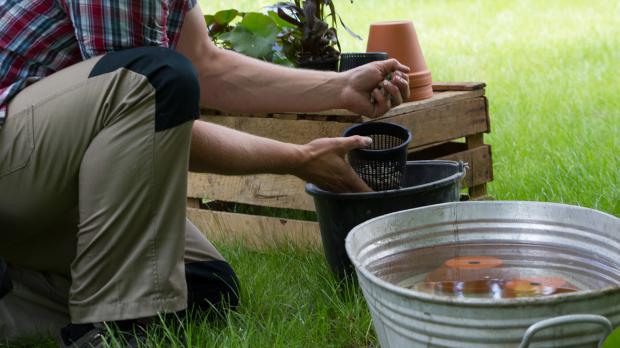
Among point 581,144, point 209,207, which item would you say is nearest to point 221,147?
point 209,207

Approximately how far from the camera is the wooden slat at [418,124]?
104 inches

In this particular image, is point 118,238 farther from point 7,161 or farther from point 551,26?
point 551,26

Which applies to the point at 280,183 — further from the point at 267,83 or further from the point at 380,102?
the point at 380,102

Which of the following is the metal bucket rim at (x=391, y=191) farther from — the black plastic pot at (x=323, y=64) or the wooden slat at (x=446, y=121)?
the black plastic pot at (x=323, y=64)

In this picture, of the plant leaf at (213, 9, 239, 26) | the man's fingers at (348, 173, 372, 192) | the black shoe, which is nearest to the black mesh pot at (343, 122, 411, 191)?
the man's fingers at (348, 173, 372, 192)

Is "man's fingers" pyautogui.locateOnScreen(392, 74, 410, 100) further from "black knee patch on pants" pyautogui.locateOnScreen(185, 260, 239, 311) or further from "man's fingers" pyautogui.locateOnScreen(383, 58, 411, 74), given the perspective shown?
"black knee patch on pants" pyautogui.locateOnScreen(185, 260, 239, 311)

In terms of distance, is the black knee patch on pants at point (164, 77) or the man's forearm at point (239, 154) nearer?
the black knee patch on pants at point (164, 77)

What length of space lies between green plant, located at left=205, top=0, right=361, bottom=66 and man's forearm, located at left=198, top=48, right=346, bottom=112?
491mm

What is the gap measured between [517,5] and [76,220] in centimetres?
642

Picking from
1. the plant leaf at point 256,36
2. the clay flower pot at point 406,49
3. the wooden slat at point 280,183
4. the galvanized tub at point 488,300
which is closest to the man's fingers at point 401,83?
the clay flower pot at point 406,49

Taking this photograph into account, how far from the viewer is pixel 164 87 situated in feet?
6.03

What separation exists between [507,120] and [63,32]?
2.66 m

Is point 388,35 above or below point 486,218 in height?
above

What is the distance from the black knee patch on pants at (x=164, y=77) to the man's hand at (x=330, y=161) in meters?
0.33
